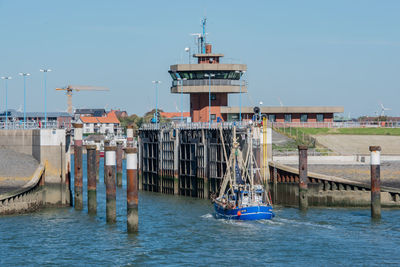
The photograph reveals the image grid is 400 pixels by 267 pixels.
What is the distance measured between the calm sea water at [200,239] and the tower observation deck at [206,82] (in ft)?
109

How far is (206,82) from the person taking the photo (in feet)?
345

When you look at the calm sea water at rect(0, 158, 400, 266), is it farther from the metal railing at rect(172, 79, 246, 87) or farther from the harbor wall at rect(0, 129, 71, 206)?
the metal railing at rect(172, 79, 246, 87)

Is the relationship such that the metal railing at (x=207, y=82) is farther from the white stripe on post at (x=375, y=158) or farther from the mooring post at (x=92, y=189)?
the white stripe on post at (x=375, y=158)

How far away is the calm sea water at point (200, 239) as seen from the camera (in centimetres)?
5381

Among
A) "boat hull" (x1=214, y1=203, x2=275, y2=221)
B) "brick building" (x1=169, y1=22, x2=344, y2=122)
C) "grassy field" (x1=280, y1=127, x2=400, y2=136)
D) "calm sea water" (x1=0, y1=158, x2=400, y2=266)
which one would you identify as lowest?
"calm sea water" (x1=0, y1=158, x2=400, y2=266)

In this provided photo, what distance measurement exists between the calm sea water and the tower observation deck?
33.1 m

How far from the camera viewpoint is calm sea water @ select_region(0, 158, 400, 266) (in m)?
53.8

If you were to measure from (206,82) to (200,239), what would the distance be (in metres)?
46.8

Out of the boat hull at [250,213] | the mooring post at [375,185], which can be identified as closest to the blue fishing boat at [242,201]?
the boat hull at [250,213]

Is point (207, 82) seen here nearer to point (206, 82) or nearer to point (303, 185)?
point (206, 82)

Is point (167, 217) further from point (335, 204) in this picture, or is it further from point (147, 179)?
point (147, 179)

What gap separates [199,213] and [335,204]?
44.4 feet

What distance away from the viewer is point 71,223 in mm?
68125

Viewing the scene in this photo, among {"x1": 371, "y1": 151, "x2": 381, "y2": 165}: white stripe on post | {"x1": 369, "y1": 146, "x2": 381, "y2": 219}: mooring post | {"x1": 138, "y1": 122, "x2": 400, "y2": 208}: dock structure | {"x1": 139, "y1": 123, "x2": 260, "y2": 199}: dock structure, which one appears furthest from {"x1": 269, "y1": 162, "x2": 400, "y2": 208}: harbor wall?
{"x1": 371, "y1": 151, "x2": 381, "y2": 165}: white stripe on post
